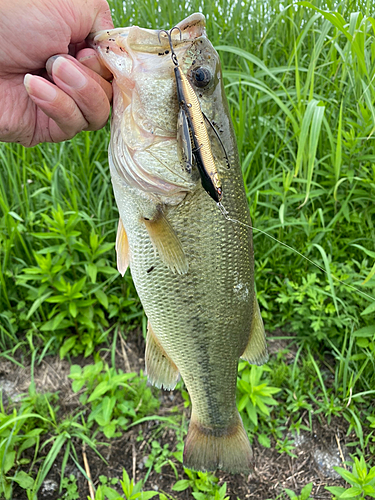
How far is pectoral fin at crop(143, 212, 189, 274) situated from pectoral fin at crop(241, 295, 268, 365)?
0.51m

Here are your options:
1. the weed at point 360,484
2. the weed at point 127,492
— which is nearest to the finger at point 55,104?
the weed at point 127,492

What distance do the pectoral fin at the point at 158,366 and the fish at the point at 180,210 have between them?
15 mm

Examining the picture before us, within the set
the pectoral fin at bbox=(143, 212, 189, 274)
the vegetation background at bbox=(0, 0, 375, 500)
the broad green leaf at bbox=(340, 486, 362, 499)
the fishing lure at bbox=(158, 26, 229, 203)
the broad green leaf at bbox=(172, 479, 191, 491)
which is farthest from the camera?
the vegetation background at bbox=(0, 0, 375, 500)

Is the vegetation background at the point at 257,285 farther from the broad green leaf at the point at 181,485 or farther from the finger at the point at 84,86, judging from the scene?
the finger at the point at 84,86

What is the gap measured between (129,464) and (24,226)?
1.76 m

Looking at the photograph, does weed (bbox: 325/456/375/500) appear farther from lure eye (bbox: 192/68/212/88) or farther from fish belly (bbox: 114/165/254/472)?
lure eye (bbox: 192/68/212/88)

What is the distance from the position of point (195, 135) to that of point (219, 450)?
56.8 inches

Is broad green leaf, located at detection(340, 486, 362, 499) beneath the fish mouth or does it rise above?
beneath

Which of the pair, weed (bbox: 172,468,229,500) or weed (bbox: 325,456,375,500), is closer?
weed (bbox: 325,456,375,500)

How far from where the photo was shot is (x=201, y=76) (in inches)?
48.7

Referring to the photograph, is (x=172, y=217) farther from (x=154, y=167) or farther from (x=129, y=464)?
(x=129, y=464)

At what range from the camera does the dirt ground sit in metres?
2.17

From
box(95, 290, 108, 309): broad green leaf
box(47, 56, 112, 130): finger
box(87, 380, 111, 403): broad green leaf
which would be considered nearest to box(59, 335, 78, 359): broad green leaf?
box(95, 290, 108, 309): broad green leaf

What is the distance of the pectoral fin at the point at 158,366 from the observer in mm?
1622
